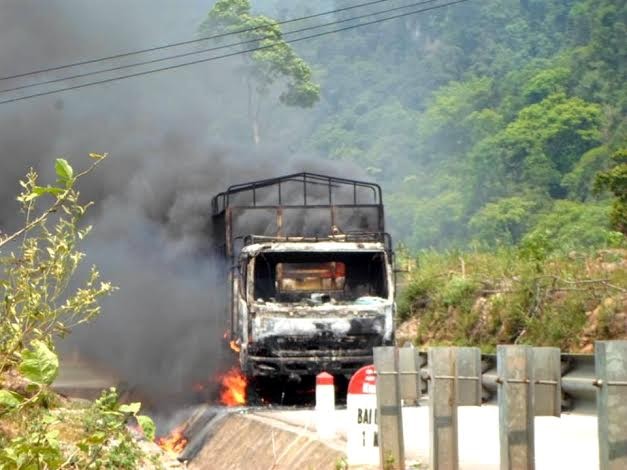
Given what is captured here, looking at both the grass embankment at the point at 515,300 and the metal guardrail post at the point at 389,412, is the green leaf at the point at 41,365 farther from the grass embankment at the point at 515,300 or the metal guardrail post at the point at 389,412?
the grass embankment at the point at 515,300

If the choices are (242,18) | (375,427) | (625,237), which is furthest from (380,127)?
(375,427)

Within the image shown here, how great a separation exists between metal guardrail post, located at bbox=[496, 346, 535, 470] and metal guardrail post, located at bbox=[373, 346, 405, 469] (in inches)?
85.5

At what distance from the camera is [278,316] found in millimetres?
18656

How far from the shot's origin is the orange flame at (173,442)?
1799 cm

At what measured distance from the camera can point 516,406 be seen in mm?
7918

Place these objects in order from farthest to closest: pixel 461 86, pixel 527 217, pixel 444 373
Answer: pixel 461 86, pixel 527 217, pixel 444 373

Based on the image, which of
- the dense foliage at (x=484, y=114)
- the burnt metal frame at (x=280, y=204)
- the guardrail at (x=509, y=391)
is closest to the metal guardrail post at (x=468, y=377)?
the guardrail at (x=509, y=391)

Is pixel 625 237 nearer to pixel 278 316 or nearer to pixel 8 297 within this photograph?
pixel 278 316

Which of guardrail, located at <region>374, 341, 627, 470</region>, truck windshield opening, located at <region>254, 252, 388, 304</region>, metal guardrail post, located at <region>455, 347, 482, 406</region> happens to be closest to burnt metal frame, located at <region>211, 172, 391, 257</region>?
truck windshield opening, located at <region>254, 252, 388, 304</region>

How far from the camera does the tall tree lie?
61.1 metres

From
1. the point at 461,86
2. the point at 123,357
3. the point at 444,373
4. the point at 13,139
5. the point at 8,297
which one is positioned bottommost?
the point at 123,357

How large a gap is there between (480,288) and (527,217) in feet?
107

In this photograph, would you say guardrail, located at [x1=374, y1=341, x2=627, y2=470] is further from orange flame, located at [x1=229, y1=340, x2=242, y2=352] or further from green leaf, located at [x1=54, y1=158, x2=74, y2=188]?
orange flame, located at [x1=229, y1=340, x2=242, y2=352]

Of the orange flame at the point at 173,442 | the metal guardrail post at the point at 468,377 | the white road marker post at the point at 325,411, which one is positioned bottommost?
the orange flame at the point at 173,442
